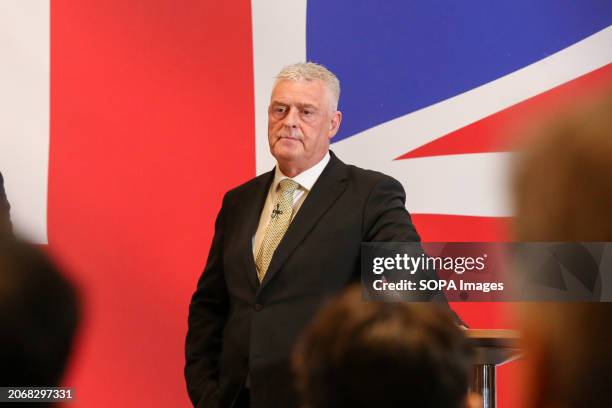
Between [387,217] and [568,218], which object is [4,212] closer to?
[387,217]

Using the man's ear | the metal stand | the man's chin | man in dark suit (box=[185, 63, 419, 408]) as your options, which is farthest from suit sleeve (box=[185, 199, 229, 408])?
the metal stand

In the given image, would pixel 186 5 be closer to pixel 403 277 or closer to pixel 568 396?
pixel 403 277

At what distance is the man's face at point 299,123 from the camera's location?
2.55m

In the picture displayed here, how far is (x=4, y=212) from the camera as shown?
306cm

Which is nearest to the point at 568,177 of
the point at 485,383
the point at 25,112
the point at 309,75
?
the point at 485,383

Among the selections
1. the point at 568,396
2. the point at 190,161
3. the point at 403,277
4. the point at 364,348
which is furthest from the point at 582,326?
the point at 190,161

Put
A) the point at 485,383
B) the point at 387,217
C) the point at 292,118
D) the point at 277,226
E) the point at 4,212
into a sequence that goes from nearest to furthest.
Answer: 1. the point at 485,383
2. the point at 387,217
3. the point at 277,226
4. the point at 292,118
5. the point at 4,212

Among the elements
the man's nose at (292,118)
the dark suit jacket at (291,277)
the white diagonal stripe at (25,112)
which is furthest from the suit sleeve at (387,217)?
the white diagonal stripe at (25,112)

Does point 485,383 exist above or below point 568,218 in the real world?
below

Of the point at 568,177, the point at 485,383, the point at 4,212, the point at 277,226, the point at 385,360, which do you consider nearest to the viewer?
the point at 568,177

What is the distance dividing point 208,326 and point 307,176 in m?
0.51

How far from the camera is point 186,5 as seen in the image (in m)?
3.39

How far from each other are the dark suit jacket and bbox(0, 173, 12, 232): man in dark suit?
0.90 m

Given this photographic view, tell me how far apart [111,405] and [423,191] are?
4.46 feet
